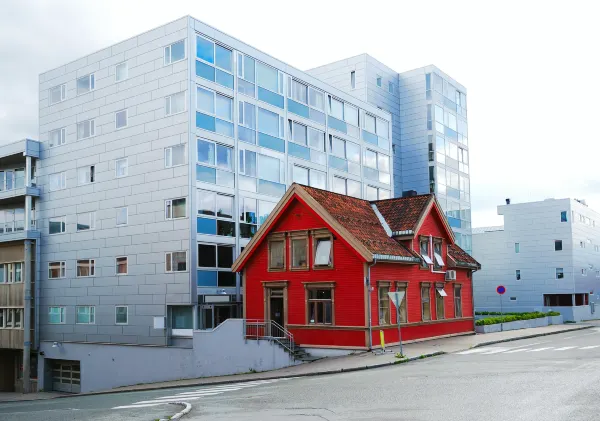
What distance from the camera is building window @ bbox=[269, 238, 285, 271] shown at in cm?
3169

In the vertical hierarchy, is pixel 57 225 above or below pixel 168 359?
above

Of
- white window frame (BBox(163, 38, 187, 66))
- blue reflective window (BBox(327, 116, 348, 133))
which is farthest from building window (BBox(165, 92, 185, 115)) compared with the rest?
blue reflective window (BBox(327, 116, 348, 133))

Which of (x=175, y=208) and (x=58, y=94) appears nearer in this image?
(x=175, y=208)

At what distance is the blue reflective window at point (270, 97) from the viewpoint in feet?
128

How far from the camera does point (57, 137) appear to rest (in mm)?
41938

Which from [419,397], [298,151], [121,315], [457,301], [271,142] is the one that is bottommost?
[419,397]

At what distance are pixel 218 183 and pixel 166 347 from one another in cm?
926

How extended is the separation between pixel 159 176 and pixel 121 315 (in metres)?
8.48

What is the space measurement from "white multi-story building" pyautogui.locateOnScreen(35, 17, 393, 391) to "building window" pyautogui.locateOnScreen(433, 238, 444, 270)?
10238mm

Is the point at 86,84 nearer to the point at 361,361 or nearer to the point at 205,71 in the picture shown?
the point at 205,71

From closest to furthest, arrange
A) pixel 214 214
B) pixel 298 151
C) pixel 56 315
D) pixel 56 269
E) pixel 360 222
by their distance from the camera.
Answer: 1. pixel 360 222
2. pixel 214 214
3. pixel 56 315
4. pixel 56 269
5. pixel 298 151

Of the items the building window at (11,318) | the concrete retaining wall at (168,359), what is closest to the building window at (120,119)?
the concrete retaining wall at (168,359)

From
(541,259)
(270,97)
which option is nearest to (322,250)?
(270,97)

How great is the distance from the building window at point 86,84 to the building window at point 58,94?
1.53 metres
